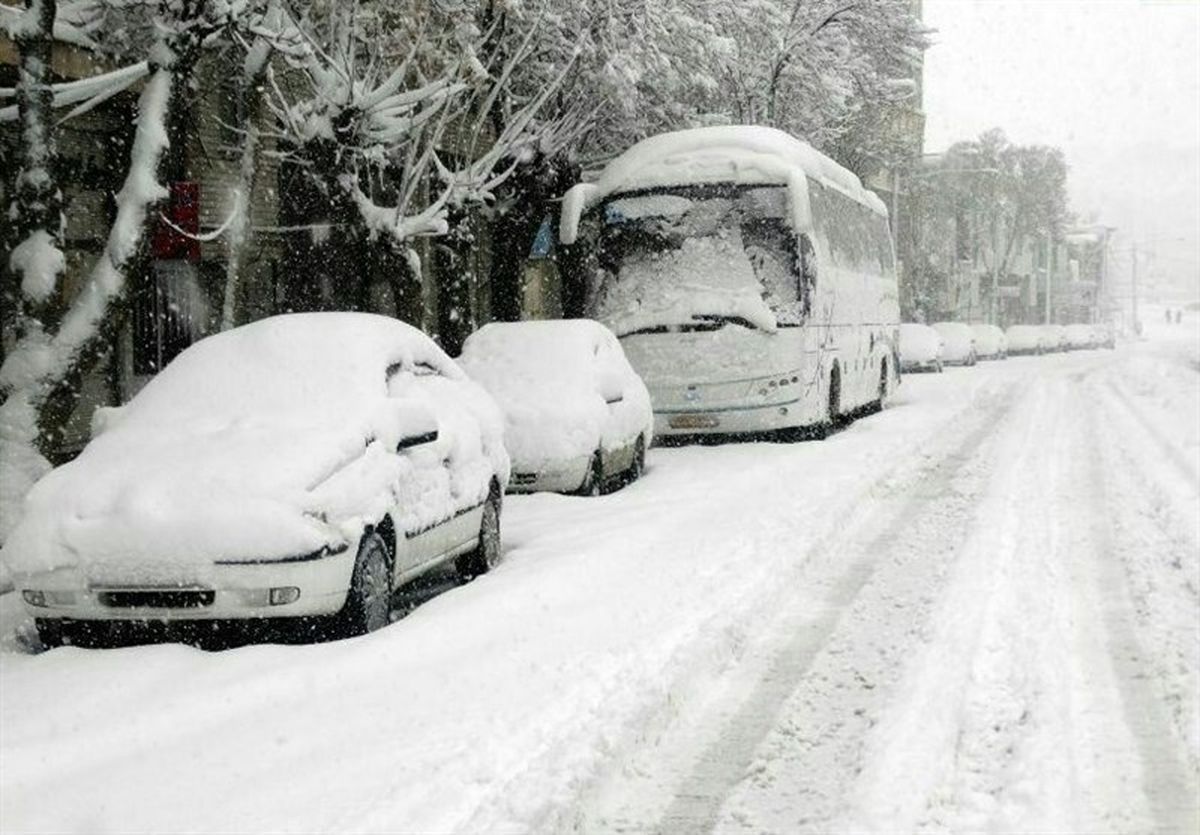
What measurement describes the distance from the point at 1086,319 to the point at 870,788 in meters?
134

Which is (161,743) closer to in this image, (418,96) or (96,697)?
(96,697)

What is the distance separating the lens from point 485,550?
9.66 m

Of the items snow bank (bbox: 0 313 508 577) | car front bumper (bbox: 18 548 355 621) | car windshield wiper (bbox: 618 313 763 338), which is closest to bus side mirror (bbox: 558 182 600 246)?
car windshield wiper (bbox: 618 313 763 338)

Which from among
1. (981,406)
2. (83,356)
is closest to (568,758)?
(83,356)

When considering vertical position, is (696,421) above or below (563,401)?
below

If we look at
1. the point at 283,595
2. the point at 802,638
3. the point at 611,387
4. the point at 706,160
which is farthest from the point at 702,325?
the point at 283,595

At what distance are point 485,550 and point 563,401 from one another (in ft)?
11.7

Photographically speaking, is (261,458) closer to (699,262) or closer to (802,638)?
(802,638)

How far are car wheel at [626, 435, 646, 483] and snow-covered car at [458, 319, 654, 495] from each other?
1cm

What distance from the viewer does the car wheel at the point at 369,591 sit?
7.25 metres

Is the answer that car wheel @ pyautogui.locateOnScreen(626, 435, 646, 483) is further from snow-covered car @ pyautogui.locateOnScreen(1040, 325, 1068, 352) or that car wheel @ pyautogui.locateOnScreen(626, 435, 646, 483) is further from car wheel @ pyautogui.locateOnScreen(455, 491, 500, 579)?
snow-covered car @ pyautogui.locateOnScreen(1040, 325, 1068, 352)

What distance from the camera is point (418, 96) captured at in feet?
53.9

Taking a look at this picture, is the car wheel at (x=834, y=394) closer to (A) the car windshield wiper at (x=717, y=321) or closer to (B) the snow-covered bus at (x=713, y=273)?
(B) the snow-covered bus at (x=713, y=273)

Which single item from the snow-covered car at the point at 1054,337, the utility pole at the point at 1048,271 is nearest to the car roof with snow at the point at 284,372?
the snow-covered car at the point at 1054,337
